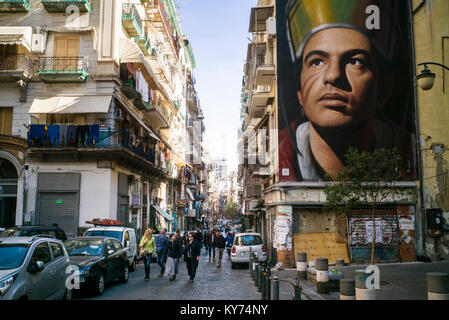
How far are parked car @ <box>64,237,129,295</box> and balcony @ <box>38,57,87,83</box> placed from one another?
11.8 metres

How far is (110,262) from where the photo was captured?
12.1 meters

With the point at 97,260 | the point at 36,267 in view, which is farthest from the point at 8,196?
the point at 36,267

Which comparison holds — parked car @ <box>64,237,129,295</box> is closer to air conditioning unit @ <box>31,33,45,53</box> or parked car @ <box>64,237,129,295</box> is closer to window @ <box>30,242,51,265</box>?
window @ <box>30,242,51,265</box>

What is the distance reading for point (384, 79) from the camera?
2178 cm

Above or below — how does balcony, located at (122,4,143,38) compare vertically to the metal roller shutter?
above

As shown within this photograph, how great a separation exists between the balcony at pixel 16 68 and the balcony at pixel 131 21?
5.83m

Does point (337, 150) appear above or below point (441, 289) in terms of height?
above

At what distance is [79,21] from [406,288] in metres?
20.9

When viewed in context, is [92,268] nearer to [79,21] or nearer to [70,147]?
[70,147]

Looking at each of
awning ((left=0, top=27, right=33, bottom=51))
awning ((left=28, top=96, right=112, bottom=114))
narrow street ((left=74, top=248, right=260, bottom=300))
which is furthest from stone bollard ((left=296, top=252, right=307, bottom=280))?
awning ((left=0, top=27, right=33, bottom=51))

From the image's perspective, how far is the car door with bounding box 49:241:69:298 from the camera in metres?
8.86

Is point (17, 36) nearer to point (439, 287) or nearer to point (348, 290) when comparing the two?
point (348, 290)

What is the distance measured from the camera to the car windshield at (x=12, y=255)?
7.79 meters
